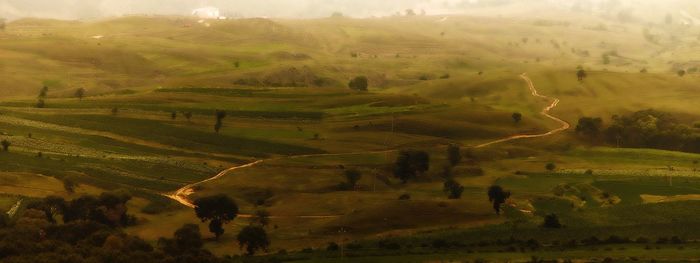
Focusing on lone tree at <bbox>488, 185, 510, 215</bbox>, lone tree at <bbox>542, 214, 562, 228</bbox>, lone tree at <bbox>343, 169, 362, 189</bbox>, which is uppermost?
lone tree at <bbox>343, 169, 362, 189</bbox>

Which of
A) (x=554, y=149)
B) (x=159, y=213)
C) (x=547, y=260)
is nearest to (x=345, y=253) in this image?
A: (x=547, y=260)

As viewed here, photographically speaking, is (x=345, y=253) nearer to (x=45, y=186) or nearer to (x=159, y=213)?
(x=159, y=213)

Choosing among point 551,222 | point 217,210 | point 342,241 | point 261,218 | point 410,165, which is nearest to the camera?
point 342,241

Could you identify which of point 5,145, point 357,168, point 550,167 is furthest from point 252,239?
point 550,167

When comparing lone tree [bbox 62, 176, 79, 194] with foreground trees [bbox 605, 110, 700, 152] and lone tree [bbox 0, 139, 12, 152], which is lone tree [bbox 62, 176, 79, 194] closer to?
lone tree [bbox 0, 139, 12, 152]

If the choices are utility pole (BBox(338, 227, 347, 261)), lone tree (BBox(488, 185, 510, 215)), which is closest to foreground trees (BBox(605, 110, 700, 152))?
lone tree (BBox(488, 185, 510, 215))

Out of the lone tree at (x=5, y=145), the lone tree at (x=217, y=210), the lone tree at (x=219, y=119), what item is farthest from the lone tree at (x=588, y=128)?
the lone tree at (x=5, y=145)

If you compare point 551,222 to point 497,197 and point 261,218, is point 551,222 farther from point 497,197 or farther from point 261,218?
point 261,218
